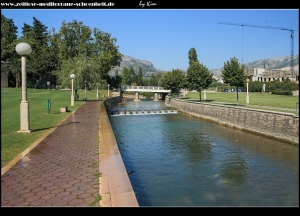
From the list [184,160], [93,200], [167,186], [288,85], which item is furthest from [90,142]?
[288,85]

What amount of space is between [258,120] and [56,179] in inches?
651

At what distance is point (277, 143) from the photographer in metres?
15.6

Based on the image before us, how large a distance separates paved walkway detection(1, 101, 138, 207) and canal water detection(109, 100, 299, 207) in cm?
180

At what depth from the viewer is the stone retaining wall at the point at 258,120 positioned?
15.5 m

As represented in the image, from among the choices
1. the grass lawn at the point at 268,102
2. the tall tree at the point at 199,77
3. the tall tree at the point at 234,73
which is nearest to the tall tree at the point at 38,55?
the tall tree at the point at 199,77

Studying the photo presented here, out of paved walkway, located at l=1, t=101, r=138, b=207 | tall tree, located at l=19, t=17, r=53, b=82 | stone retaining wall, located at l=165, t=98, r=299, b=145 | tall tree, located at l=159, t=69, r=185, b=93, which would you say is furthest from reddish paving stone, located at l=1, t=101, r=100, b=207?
tall tree, located at l=19, t=17, r=53, b=82

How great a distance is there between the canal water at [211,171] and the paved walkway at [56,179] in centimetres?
180

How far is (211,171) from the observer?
984cm

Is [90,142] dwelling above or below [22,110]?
below

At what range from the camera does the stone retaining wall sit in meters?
15.5

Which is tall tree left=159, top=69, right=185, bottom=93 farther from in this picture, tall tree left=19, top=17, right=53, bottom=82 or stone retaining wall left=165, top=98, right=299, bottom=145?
stone retaining wall left=165, top=98, right=299, bottom=145

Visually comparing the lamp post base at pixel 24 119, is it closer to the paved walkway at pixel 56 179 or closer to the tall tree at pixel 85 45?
the paved walkway at pixel 56 179
